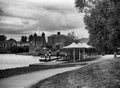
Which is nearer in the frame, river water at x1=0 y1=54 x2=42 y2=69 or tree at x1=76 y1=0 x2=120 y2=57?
tree at x1=76 y1=0 x2=120 y2=57

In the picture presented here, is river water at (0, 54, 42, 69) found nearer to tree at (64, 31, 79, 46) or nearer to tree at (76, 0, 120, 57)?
tree at (64, 31, 79, 46)

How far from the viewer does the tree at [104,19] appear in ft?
43.3

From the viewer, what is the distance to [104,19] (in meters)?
16.3

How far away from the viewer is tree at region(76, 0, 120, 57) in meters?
13.2

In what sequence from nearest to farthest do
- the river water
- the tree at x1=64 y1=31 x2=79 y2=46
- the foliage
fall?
the foliage → the river water → the tree at x1=64 y1=31 x2=79 y2=46

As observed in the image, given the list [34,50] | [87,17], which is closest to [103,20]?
[87,17]

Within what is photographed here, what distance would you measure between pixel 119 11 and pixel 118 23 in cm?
96

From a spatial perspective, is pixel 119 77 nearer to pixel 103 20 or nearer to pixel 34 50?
pixel 103 20


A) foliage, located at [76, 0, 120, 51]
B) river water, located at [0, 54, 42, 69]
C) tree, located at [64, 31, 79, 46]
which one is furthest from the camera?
tree, located at [64, 31, 79, 46]

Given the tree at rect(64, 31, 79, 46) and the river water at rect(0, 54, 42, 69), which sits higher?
the tree at rect(64, 31, 79, 46)

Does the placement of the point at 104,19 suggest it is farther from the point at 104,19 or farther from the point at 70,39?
the point at 70,39

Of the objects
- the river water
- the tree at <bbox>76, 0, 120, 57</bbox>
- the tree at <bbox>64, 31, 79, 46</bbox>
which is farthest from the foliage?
the tree at <bbox>64, 31, 79, 46</bbox>

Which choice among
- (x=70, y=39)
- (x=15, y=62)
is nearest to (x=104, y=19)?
(x=70, y=39)

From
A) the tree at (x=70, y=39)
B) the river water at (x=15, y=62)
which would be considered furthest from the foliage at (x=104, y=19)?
the tree at (x=70, y=39)
